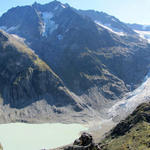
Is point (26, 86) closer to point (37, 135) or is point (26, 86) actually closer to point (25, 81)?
point (25, 81)

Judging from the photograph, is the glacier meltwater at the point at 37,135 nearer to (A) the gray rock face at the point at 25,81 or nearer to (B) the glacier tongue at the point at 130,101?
(A) the gray rock face at the point at 25,81

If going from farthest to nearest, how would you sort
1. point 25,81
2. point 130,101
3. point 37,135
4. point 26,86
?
1. point 130,101
2. point 25,81
3. point 26,86
4. point 37,135

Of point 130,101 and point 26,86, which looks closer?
point 26,86

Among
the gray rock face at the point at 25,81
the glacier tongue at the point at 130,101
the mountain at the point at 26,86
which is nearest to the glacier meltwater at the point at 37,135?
the mountain at the point at 26,86

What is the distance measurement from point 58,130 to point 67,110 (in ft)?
94.9

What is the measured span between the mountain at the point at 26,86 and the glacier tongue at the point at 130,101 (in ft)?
71.6

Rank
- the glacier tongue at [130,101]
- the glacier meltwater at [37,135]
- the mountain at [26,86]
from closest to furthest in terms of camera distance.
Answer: the glacier meltwater at [37,135], the mountain at [26,86], the glacier tongue at [130,101]

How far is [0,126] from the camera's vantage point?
391 ft

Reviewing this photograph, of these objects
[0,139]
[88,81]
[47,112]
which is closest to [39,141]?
A: [0,139]

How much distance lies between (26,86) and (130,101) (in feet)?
225

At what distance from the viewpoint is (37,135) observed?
107 m

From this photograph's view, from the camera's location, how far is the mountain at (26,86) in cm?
14300

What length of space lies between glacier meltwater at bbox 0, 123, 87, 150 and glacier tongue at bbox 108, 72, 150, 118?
2984 cm

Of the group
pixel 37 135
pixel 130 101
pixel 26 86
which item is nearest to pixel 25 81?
pixel 26 86
